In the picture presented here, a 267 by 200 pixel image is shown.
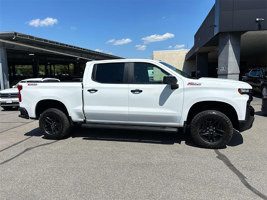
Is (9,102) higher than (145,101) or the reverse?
the reverse

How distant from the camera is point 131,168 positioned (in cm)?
356

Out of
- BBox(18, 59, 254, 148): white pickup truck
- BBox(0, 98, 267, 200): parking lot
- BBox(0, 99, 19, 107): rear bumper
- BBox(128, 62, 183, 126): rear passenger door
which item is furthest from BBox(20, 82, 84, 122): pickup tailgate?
BBox(0, 99, 19, 107): rear bumper

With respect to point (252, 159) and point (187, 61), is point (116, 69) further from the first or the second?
point (187, 61)

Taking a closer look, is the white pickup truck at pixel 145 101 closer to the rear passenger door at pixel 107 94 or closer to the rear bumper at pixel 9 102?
the rear passenger door at pixel 107 94

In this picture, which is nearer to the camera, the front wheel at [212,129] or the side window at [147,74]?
the front wheel at [212,129]

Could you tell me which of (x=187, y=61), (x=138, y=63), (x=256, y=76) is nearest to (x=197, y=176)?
(x=138, y=63)

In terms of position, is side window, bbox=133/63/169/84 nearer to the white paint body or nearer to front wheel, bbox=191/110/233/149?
the white paint body

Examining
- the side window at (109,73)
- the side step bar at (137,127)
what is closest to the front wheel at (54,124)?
the side step bar at (137,127)

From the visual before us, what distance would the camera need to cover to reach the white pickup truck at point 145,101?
4234 mm

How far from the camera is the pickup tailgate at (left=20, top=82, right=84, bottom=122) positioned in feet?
16.3

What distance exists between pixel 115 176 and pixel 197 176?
53.7 inches

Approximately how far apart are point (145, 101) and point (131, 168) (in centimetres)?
158

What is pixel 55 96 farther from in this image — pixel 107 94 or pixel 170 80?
pixel 170 80

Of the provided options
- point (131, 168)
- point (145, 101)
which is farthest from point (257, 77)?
point (131, 168)
